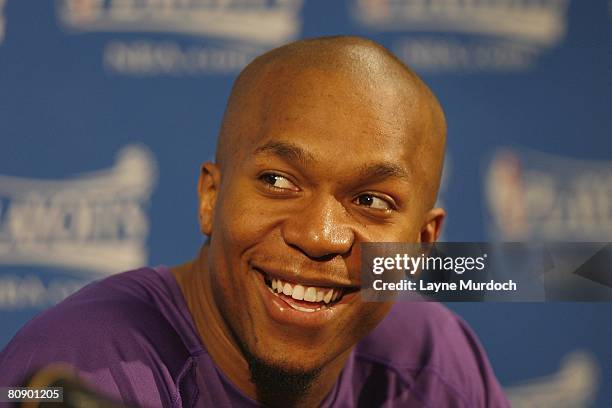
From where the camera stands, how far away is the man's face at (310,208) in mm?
951

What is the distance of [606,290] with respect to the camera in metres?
1.21

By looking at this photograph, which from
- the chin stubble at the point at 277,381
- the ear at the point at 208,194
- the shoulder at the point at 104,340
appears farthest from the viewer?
the ear at the point at 208,194

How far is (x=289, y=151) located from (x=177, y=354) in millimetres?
302

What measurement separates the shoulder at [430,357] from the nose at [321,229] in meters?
0.32

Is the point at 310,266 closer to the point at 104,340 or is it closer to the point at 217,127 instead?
the point at 104,340

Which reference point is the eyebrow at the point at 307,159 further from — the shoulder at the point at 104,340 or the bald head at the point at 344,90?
the shoulder at the point at 104,340

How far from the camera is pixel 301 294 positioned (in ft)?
3.21

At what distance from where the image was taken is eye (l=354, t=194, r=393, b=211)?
996 mm

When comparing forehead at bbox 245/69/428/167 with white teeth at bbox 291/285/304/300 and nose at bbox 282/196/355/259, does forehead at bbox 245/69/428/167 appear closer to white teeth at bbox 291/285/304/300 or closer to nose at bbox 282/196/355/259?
nose at bbox 282/196/355/259

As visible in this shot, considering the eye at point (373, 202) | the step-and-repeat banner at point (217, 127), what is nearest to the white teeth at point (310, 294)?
the eye at point (373, 202)

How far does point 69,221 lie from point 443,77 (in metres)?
0.92

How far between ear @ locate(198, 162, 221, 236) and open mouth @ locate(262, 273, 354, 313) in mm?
161

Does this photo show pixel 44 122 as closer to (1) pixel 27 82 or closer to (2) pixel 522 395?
(1) pixel 27 82

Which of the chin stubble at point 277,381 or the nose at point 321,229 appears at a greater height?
the nose at point 321,229
